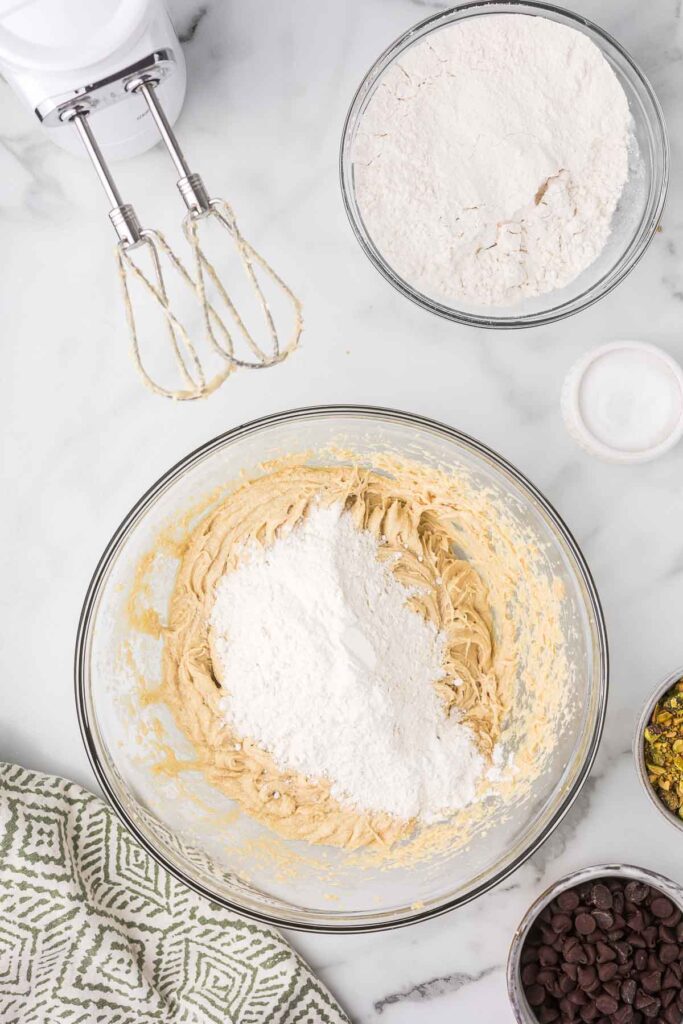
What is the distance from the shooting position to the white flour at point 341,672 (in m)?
1.57

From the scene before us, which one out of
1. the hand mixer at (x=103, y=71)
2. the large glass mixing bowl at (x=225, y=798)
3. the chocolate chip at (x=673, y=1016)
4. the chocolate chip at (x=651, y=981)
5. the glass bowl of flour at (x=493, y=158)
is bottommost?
the chocolate chip at (x=673, y=1016)

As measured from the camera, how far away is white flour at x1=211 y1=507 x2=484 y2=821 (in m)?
1.57

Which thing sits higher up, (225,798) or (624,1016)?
(225,798)

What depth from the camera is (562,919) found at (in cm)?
172

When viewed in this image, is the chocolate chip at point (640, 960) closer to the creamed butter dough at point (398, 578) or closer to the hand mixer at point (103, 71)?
the creamed butter dough at point (398, 578)

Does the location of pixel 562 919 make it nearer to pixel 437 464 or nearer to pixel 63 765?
pixel 437 464

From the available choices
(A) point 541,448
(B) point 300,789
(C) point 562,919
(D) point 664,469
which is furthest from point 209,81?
(C) point 562,919

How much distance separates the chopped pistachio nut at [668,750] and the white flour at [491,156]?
2.81 feet

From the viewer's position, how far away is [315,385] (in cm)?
179

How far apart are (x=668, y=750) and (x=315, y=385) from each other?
996mm

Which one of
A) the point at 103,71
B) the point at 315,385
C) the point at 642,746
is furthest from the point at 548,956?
the point at 103,71

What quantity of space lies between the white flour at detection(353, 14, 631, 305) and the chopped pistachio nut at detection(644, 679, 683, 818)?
0.86 metres

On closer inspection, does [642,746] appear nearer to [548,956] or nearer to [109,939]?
[548,956]

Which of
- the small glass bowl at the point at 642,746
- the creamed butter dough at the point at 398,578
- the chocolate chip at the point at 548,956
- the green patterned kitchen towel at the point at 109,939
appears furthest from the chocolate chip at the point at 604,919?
the green patterned kitchen towel at the point at 109,939
